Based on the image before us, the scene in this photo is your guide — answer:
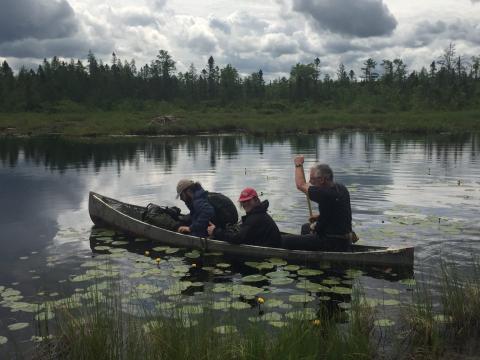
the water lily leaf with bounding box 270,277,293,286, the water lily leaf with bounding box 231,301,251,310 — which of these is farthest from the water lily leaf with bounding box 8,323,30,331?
the water lily leaf with bounding box 270,277,293,286

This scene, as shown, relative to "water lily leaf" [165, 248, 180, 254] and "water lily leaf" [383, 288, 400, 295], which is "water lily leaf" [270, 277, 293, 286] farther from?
"water lily leaf" [165, 248, 180, 254]

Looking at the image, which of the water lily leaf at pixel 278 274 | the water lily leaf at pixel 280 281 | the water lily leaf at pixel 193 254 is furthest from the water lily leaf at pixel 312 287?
the water lily leaf at pixel 193 254

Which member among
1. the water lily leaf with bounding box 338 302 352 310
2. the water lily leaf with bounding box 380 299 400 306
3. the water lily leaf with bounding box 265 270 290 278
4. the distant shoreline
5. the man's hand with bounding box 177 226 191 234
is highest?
the distant shoreline

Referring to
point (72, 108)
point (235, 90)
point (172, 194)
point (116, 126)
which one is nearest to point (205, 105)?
point (235, 90)

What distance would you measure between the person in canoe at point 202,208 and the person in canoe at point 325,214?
167cm

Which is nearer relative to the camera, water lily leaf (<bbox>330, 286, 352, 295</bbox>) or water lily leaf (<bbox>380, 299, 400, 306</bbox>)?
Result: water lily leaf (<bbox>380, 299, 400, 306</bbox>)

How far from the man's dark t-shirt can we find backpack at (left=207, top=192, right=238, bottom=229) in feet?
7.30

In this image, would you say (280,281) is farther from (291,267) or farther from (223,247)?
(223,247)

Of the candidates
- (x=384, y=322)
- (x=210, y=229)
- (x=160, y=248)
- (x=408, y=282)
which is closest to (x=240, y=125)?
(x=160, y=248)

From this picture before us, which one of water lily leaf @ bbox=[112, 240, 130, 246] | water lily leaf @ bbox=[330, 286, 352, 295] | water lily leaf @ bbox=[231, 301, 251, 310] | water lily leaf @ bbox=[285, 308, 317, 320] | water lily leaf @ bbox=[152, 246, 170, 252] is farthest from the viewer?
water lily leaf @ bbox=[112, 240, 130, 246]

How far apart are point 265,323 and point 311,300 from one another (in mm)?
1395

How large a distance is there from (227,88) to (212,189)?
99316mm

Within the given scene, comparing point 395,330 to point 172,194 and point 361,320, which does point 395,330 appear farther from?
point 172,194

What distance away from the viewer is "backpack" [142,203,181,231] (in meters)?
12.8
